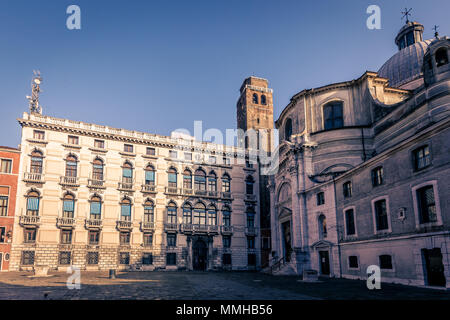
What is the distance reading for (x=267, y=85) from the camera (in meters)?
62.8

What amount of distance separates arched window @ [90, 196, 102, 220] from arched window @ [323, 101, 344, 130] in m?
26.6

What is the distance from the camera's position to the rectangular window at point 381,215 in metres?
21.0

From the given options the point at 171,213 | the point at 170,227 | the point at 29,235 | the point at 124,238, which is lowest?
the point at 124,238

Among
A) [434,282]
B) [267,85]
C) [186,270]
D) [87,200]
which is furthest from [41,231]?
[267,85]

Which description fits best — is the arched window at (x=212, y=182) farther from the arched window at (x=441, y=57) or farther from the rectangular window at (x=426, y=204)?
→ the rectangular window at (x=426, y=204)

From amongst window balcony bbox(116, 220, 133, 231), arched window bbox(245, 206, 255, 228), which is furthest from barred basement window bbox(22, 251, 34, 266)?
arched window bbox(245, 206, 255, 228)

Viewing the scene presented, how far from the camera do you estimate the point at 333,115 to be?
35.1 m

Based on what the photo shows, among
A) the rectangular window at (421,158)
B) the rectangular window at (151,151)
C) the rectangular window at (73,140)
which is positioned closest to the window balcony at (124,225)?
the rectangular window at (151,151)

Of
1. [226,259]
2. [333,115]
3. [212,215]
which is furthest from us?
[212,215]

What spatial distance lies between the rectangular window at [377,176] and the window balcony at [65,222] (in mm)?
30771

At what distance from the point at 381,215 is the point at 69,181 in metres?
31.9

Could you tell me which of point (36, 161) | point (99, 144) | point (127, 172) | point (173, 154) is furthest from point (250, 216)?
point (36, 161)

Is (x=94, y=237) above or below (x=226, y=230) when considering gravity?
below

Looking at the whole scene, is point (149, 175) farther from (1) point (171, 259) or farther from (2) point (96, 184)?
(1) point (171, 259)
